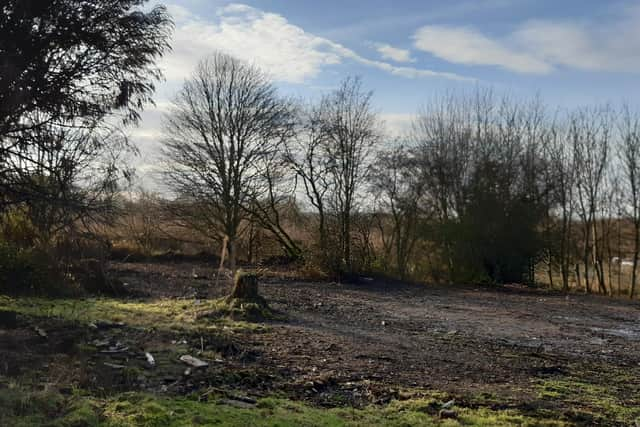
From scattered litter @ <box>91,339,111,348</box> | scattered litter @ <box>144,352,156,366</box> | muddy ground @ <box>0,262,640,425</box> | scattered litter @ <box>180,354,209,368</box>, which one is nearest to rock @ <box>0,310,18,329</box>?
muddy ground @ <box>0,262,640,425</box>

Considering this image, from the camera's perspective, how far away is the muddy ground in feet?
19.1

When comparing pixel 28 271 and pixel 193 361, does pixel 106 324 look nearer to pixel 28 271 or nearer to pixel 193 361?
pixel 193 361

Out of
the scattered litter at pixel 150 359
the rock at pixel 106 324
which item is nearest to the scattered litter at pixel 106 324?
the rock at pixel 106 324

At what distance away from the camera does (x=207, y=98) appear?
2255 centimetres

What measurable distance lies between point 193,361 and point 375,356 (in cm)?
237

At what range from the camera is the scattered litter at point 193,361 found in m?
6.43

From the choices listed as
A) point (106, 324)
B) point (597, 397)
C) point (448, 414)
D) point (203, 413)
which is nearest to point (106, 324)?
point (106, 324)

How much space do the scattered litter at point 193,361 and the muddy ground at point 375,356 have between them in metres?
0.10

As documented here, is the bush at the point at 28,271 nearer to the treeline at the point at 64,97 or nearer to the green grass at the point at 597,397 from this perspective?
the treeline at the point at 64,97

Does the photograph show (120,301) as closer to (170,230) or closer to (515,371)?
(515,371)

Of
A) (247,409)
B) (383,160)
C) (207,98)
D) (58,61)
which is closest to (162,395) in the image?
(247,409)

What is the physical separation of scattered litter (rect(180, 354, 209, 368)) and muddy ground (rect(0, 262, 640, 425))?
A: 101 millimetres

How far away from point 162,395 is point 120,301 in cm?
662

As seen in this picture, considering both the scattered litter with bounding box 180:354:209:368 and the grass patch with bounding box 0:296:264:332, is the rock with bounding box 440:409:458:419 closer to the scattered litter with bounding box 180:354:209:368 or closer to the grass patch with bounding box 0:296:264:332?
the scattered litter with bounding box 180:354:209:368
